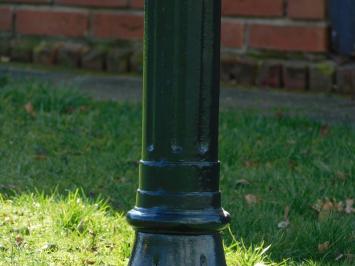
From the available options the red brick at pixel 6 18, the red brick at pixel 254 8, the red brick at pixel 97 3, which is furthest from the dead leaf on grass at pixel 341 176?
the red brick at pixel 6 18

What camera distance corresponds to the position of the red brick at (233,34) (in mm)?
7039

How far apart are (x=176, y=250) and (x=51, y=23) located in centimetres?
518

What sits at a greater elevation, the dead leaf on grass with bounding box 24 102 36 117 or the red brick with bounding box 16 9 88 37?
the red brick with bounding box 16 9 88 37

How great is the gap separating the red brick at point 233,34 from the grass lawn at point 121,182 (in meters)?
1.17

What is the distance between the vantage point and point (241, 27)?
7.04m

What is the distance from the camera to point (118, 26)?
7.49 m

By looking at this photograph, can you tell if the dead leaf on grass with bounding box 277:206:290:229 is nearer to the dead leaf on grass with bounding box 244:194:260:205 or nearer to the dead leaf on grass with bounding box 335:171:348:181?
the dead leaf on grass with bounding box 244:194:260:205

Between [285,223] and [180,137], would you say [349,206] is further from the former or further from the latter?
[180,137]

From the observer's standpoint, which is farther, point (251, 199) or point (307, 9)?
point (307, 9)

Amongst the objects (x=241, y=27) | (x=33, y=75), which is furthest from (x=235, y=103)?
(x=33, y=75)

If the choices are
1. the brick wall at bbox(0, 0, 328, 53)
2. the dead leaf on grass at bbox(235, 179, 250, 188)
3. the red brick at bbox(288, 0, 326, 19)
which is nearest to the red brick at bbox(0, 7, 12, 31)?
the brick wall at bbox(0, 0, 328, 53)

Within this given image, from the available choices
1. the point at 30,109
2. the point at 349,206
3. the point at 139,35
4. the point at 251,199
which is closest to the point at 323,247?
the point at 349,206

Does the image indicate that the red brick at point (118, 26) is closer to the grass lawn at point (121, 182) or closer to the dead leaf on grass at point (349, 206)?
the grass lawn at point (121, 182)

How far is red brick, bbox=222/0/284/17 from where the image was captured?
6.86 m
